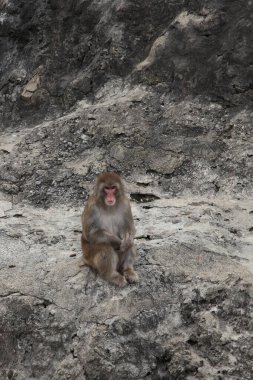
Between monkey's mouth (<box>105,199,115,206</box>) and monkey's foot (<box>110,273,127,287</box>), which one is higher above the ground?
monkey's mouth (<box>105,199,115,206</box>)

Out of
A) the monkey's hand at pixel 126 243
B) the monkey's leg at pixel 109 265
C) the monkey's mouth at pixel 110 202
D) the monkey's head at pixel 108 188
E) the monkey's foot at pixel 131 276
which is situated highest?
the monkey's head at pixel 108 188

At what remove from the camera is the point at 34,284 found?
6.29m

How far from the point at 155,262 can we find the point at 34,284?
1.46 meters

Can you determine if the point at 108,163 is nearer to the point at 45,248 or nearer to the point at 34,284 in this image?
the point at 45,248

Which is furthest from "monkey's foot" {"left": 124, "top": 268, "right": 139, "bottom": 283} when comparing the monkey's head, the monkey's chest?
the monkey's head

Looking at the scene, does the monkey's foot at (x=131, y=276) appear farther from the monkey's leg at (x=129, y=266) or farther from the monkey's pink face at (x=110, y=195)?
the monkey's pink face at (x=110, y=195)

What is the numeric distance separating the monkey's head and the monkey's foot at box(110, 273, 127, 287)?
0.80 m

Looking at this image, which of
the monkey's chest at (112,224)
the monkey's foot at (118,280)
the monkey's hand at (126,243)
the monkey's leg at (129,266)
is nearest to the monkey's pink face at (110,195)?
the monkey's chest at (112,224)

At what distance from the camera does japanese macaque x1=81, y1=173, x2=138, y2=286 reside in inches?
235

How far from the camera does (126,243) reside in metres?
6.11

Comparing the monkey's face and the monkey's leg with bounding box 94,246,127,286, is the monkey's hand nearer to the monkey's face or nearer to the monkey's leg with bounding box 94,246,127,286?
the monkey's leg with bounding box 94,246,127,286

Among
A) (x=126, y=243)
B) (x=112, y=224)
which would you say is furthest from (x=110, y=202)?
(x=126, y=243)

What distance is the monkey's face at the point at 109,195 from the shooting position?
5879mm

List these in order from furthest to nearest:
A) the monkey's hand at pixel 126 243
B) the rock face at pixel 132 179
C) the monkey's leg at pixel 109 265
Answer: the monkey's hand at pixel 126 243 → the monkey's leg at pixel 109 265 → the rock face at pixel 132 179
